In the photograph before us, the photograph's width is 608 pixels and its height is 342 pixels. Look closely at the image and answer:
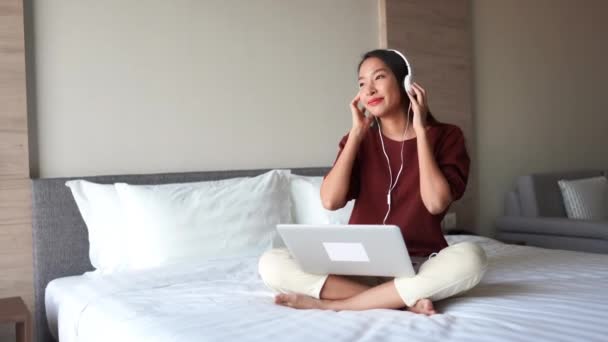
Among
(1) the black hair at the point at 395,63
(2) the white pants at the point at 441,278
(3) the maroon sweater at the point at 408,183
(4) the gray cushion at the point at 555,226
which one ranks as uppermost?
(1) the black hair at the point at 395,63

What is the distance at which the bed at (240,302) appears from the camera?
1.37 metres

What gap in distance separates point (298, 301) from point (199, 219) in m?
0.92

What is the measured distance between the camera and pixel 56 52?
8.43 feet

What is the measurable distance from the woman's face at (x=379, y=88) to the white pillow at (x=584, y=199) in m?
2.33

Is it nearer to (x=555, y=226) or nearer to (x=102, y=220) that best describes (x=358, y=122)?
(x=102, y=220)

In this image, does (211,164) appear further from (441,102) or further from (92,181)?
(441,102)

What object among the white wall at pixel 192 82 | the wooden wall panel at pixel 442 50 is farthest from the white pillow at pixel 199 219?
the wooden wall panel at pixel 442 50

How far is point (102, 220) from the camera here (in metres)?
2.45

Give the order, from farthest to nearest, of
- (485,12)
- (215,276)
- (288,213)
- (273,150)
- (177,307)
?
(485,12)
(273,150)
(288,213)
(215,276)
(177,307)

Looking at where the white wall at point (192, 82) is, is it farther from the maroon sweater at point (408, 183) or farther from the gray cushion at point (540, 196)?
the gray cushion at point (540, 196)

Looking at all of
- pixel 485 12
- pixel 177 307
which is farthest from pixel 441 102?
pixel 177 307

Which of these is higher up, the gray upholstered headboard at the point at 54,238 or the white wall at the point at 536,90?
the white wall at the point at 536,90

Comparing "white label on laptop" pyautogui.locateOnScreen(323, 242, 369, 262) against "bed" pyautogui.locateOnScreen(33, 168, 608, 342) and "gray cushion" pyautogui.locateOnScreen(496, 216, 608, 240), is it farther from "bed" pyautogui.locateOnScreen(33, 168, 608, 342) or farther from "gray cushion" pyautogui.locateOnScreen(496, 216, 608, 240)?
"gray cushion" pyautogui.locateOnScreen(496, 216, 608, 240)

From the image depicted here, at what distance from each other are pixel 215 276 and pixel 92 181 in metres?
0.75
